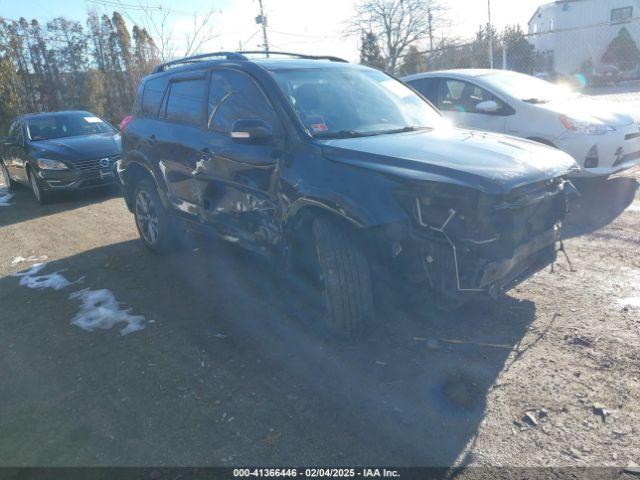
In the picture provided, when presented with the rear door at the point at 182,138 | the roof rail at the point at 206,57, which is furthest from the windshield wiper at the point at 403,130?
the rear door at the point at 182,138

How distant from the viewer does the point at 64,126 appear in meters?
10.1

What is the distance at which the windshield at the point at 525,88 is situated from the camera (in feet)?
22.7

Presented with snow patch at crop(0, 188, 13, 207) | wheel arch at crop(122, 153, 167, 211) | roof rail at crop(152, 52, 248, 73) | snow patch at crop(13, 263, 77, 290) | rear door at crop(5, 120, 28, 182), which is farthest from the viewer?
snow patch at crop(0, 188, 13, 207)

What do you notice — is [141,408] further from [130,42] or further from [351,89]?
[130,42]

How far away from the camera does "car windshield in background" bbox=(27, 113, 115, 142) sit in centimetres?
989

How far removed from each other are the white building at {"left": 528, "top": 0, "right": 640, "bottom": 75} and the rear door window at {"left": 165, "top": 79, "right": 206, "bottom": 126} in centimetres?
3391

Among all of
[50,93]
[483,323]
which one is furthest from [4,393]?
[50,93]

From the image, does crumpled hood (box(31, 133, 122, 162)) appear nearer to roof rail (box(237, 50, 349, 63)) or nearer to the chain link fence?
roof rail (box(237, 50, 349, 63))

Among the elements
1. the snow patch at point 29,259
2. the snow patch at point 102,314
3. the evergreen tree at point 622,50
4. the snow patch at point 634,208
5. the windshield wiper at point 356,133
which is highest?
the evergreen tree at point 622,50

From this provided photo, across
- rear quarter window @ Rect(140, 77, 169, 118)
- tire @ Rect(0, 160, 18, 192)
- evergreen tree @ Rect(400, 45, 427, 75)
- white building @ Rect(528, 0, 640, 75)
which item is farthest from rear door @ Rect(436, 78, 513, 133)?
white building @ Rect(528, 0, 640, 75)

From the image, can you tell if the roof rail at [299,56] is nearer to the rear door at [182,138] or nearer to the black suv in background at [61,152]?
the rear door at [182,138]

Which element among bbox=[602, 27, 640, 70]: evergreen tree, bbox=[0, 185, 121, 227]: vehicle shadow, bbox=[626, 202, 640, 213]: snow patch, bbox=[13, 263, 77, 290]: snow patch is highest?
bbox=[602, 27, 640, 70]: evergreen tree

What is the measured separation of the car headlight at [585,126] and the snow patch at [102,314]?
5.49 metres

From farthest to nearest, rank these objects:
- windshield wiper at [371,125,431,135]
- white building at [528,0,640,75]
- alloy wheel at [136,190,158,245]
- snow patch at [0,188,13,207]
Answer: white building at [528,0,640,75] → snow patch at [0,188,13,207] → alloy wheel at [136,190,158,245] → windshield wiper at [371,125,431,135]
